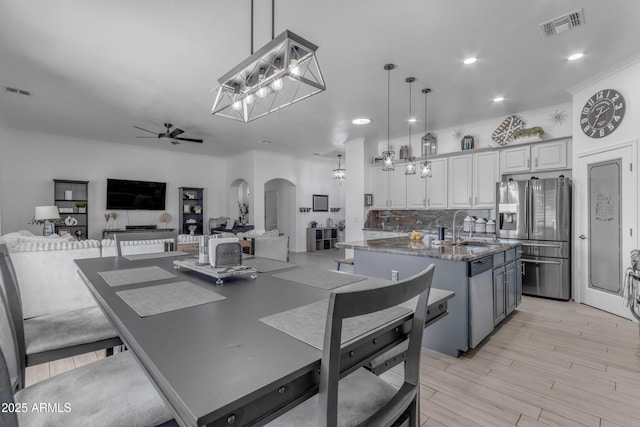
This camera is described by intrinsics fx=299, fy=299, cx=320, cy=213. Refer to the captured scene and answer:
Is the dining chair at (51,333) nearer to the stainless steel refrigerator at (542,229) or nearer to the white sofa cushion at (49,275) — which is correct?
the white sofa cushion at (49,275)

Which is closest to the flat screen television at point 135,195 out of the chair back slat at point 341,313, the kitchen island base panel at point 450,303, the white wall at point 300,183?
the white wall at point 300,183

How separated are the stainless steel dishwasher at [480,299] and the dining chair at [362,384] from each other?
1.66 m

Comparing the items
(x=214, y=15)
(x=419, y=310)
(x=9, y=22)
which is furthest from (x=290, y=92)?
(x=419, y=310)

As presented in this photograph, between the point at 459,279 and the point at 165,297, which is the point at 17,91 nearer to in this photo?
the point at 165,297

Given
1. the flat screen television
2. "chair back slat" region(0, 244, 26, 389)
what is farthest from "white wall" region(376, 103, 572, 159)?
"chair back slat" region(0, 244, 26, 389)

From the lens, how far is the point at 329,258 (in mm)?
7844

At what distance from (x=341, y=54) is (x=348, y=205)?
13.4ft

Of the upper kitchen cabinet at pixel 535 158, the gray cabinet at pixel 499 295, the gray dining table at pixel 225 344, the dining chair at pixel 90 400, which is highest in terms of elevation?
the upper kitchen cabinet at pixel 535 158

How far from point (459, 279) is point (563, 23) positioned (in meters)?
2.43

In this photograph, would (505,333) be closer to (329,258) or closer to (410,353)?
(410,353)

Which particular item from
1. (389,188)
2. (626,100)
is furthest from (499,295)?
(389,188)

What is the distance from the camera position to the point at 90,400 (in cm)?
100

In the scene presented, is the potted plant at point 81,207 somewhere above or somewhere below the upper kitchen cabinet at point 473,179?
below

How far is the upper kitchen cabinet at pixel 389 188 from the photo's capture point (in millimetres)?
6422
